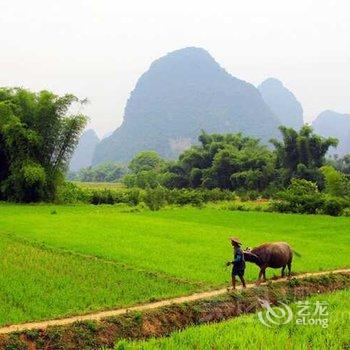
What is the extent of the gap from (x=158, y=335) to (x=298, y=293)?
10.7 ft

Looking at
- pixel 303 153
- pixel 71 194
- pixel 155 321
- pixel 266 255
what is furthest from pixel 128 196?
pixel 155 321

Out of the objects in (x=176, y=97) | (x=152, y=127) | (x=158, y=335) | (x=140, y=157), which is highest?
(x=176, y=97)

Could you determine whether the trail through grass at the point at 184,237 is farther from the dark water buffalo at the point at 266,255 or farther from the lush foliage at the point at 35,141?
the lush foliage at the point at 35,141

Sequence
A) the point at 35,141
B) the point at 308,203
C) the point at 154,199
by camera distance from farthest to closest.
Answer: the point at 154,199
the point at 35,141
the point at 308,203

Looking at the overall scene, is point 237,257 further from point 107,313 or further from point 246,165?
point 246,165

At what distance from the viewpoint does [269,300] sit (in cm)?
892

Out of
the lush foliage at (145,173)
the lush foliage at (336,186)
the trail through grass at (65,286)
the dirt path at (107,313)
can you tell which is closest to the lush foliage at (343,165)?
the lush foliage at (145,173)

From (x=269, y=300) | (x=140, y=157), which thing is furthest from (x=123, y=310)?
(x=140, y=157)

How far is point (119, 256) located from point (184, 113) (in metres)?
154

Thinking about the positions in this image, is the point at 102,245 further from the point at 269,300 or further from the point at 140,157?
the point at 140,157

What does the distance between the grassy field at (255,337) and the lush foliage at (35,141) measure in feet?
81.0

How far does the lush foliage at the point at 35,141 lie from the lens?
30.7 meters

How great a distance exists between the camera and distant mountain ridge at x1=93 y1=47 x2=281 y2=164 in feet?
504

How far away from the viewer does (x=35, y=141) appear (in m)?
31.0
